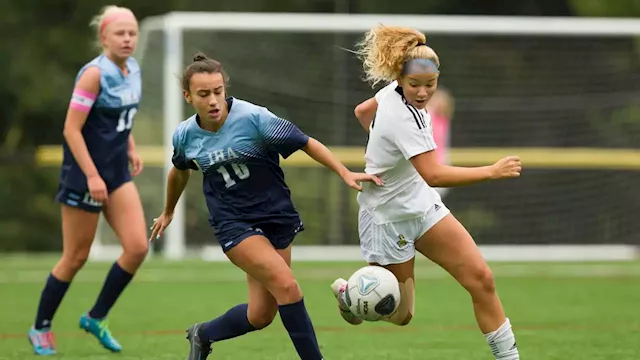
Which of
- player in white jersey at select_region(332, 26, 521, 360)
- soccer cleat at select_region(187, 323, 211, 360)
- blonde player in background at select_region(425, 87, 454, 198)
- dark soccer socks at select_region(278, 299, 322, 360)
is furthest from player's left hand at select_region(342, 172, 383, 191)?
blonde player in background at select_region(425, 87, 454, 198)

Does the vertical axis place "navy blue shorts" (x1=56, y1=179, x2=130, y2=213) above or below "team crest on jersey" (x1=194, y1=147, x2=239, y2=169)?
below

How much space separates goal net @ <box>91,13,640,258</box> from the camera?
1291 centimetres

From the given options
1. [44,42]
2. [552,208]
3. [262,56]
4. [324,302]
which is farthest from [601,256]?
[44,42]

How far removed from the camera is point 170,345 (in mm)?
6797

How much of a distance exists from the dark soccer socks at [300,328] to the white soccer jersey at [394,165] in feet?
2.07

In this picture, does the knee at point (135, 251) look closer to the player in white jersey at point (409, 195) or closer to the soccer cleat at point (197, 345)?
the soccer cleat at point (197, 345)

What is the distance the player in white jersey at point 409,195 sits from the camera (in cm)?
528

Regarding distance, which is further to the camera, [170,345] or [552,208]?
[552,208]

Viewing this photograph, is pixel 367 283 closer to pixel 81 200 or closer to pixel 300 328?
pixel 300 328

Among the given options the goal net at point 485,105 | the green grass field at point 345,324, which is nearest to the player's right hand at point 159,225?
the green grass field at point 345,324

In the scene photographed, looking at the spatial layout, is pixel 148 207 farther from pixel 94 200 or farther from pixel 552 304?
pixel 94 200

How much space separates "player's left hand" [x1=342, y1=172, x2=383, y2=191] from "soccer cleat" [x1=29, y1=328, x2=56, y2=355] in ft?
7.35

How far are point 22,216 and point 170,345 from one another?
10189 millimetres

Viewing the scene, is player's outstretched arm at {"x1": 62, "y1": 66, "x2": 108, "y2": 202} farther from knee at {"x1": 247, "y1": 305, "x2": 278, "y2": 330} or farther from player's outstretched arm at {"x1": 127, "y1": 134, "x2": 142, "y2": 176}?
knee at {"x1": 247, "y1": 305, "x2": 278, "y2": 330}
